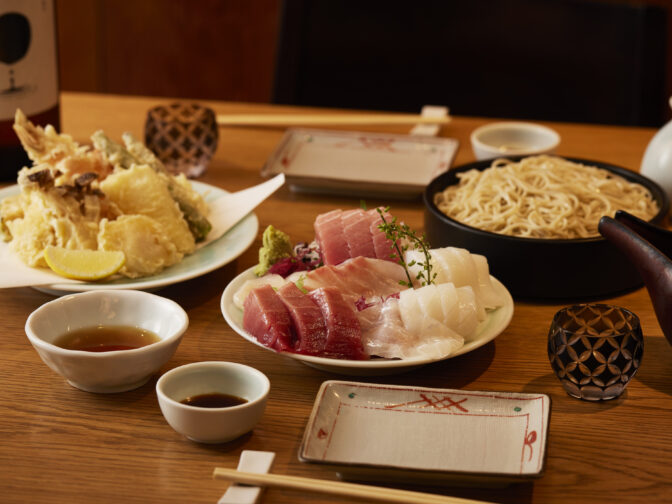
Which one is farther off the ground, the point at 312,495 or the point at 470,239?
the point at 470,239

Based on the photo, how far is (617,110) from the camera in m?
3.14

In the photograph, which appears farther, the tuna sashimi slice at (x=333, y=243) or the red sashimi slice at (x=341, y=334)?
the tuna sashimi slice at (x=333, y=243)

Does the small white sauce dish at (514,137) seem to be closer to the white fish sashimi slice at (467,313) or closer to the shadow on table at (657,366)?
the shadow on table at (657,366)

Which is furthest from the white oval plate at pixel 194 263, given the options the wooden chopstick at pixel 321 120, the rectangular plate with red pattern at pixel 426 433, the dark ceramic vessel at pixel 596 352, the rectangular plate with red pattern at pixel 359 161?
the wooden chopstick at pixel 321 120

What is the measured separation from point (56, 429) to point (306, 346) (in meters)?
0.39

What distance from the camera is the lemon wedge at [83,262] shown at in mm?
1556

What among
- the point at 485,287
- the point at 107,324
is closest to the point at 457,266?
the point at 485,287

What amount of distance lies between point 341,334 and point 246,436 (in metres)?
0.21

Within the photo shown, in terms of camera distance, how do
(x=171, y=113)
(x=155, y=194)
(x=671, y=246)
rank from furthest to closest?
1. (x=171, y=113)
2. (x=155, y=194)
3. (x=671, y=246)

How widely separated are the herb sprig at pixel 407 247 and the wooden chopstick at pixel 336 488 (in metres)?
0.43

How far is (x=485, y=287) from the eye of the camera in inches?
57.6

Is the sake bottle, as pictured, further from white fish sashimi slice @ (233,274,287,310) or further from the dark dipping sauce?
the dark dipping sauce

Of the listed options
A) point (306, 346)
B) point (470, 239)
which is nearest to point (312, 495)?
point (306, 346)

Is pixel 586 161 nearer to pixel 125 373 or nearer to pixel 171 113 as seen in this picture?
pixel 171 113
